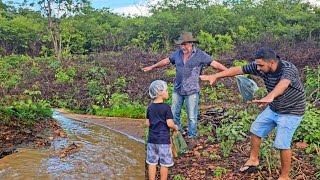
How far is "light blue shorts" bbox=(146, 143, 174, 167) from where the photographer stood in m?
4.11

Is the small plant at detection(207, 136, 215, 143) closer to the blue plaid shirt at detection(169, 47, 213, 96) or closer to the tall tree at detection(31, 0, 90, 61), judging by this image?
the blue plaid shirt at detection(169, 47, 213, 96)

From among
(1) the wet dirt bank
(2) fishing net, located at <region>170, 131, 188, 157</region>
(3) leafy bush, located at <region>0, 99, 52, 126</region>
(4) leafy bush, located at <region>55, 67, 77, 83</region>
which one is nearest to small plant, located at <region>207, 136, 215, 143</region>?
(2) fishing net, located at <region>170, 131, 188, 157</region>

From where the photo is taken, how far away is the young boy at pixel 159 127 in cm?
404

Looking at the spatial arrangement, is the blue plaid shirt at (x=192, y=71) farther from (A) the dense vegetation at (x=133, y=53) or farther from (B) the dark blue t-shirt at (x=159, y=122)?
(B) the dark blue t-shirt at (x=159, y=122)

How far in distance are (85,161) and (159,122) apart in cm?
187

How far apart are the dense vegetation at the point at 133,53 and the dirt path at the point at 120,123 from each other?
1.70ft

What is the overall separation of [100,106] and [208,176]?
6815 millimetres

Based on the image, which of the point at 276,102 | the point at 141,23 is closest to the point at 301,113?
the point at 276,102

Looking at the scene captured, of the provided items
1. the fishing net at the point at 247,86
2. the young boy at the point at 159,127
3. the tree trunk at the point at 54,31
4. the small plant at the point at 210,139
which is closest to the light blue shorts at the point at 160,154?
the young boy at the point at 159,127

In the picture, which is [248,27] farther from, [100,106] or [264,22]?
[100,106]

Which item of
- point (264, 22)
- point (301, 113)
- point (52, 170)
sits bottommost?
point (52, 170)

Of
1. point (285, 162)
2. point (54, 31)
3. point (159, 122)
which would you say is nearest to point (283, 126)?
point (285, 162)

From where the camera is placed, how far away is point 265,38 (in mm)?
17781

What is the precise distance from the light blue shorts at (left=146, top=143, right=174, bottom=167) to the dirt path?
2597 mm
